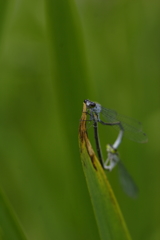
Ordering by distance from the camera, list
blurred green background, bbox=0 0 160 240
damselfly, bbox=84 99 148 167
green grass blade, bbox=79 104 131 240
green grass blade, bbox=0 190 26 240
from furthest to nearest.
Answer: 1. blurred green background, bbox=0 0 160 240
2. damselfly, bbox=84 99 148 167
3. green grass blade, bbox=0 190 26 240
4. green grass blade, bbox=79 104 131 240

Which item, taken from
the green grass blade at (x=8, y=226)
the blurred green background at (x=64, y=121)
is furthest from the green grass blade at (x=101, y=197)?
the blurred green background at (x=64, y=121)

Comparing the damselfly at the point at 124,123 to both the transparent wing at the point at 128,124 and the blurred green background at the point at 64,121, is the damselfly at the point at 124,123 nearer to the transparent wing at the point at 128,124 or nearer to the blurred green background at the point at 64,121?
the transparent wing at the point at 128,124

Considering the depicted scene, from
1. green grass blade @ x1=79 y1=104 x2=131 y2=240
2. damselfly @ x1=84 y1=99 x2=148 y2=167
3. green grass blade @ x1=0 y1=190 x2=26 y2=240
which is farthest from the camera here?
damselfly @ x1=84 y1=99 x2=148 y2=167

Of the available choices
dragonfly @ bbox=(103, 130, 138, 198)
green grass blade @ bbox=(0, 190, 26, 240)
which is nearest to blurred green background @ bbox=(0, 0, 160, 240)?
dragonfly @ bbox=(103, 130, 138, 198)

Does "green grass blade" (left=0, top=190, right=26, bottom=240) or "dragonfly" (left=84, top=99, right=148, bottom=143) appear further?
"dragonfly" (left=84, top=99, right=148, bottom=143)

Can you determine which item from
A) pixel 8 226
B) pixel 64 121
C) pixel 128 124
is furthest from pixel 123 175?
pixel 8 226

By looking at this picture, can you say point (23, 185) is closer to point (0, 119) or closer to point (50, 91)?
point (0, 119)

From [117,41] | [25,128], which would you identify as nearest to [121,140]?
[25,128]

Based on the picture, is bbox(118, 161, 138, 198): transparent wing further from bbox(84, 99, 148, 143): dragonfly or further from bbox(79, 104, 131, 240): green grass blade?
bbox(79, 104, 131, 240): green grass blade
